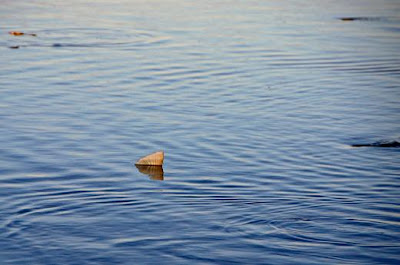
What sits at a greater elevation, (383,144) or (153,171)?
(383,144)

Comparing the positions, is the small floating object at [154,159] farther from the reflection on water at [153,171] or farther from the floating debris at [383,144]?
the floating debris at [383,144]

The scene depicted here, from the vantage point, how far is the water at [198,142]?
6.89 meters

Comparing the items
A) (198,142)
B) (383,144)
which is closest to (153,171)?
(198,142)

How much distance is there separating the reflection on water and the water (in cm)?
11

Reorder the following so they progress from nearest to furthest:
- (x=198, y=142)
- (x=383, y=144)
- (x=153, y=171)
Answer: (x=153, y=171) < (x=198, y=142) < (x=383, y=144)

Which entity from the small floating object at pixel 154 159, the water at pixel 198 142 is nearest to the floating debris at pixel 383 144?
the water at pixel 198 142

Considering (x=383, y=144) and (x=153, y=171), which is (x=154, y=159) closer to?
(x=153, y=171)

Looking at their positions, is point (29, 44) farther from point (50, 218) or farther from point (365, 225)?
point (365, 225)

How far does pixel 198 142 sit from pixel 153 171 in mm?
1399

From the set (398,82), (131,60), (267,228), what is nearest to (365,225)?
(267,228)

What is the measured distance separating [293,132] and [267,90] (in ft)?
9.14

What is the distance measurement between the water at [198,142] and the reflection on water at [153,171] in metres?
0.11

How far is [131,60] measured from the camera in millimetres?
15656

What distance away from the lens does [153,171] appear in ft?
29.4
